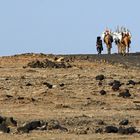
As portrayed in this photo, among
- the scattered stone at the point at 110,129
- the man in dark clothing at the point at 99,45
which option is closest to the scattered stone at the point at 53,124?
the scattered stone at the point at 110,129

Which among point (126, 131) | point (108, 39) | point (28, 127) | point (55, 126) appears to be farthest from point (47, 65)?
point (126, 131)

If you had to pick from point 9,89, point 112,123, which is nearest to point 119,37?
point 9,89

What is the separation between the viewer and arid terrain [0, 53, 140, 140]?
1384cm

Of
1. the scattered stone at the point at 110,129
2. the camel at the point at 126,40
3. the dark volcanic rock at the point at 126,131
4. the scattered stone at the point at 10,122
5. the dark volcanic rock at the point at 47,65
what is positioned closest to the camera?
the dark volcanic rock at the point at 126,131

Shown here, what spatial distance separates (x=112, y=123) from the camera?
51.3 feet

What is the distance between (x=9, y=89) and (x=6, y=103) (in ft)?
13.4

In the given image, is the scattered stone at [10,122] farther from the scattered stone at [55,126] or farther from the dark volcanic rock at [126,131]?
the dark volcanic rock at [126,131]

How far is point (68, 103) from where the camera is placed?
789 inches

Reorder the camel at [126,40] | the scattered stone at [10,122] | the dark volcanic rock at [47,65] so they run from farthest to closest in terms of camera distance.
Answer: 1. the camel at [126,40]
2. the dark volcanic rock at [47,65]
3. the scattered stone at [10,122]

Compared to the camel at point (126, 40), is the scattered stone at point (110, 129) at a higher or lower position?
lower

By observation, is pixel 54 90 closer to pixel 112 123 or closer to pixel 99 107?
pixel 99 107

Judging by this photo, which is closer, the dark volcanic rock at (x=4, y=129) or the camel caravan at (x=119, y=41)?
the dark volcanic rock at (x=4, y=129)

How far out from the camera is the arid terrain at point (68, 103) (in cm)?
1384

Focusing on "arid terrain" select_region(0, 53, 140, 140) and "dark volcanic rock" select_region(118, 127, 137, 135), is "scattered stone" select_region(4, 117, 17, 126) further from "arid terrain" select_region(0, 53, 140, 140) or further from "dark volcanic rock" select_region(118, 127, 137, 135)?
"dark volcanic rock" select_region(118, 127, 137, 135)
